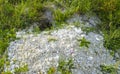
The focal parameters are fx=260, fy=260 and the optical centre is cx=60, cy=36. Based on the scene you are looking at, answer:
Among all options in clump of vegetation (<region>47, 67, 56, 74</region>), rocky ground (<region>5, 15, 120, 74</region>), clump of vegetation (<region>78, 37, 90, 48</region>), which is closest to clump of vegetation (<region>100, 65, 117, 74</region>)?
rocky ground (<region>5, 15, 120, 74</region>)

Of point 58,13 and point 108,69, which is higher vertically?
point 58,13

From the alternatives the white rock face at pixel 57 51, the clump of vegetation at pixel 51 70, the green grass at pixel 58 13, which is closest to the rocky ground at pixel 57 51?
the white rock face at pixel 57 51

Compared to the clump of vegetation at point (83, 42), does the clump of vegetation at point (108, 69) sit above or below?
below

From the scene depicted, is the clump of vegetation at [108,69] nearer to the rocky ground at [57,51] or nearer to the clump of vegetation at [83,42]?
the rocky ground at [57,51]

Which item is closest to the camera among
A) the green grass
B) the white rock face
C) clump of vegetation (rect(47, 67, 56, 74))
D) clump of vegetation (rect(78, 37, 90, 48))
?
clump of vegetation (rect(47, 67, 56, 74))

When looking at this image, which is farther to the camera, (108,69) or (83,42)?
(83,42)

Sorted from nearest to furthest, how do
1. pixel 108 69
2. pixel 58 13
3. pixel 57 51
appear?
pixel 108 69 < pixel 57 51 < pixel 58 13

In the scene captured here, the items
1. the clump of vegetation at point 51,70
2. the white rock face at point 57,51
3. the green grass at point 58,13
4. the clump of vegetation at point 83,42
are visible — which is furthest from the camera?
the green grass at point 58,13

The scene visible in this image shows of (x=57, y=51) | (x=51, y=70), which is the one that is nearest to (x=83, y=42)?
(x=57, y=51)

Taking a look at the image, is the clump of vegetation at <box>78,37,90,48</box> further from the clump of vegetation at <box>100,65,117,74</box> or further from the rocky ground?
the clump of vegetation at <box>100,65,117,74</box>

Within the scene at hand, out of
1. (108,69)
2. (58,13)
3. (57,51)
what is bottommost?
(108,69)

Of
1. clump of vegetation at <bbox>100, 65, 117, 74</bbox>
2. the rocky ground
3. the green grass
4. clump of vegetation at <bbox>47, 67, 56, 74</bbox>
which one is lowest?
clump of vegetation at <bbox>100, 65, 117, 74</bbox>

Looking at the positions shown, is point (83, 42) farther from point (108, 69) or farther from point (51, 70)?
point (51, 70)
